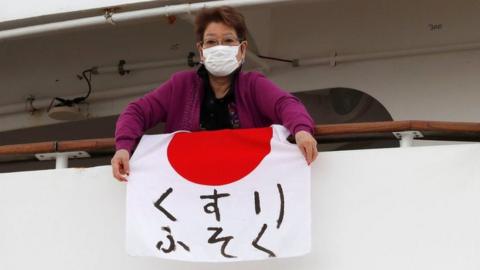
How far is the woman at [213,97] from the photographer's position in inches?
99.2

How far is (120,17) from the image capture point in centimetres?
340

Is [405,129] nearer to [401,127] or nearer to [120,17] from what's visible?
[401,127]

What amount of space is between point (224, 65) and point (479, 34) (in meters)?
1.85

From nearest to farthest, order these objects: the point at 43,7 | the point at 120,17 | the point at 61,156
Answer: the point at 61,156 < the point at 120,17 < the point at 43,7

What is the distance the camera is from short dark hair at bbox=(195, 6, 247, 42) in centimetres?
253

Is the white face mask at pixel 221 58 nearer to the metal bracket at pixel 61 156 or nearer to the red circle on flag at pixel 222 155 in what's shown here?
the red circle on flag at pixel 222 155

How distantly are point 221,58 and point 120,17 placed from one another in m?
1.04

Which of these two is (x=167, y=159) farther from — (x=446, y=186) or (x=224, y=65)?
(x=446, y=186)

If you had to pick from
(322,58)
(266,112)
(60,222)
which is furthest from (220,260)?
(322,58)

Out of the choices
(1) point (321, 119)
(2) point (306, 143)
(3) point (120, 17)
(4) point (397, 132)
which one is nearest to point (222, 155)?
(2) point (306, 143)

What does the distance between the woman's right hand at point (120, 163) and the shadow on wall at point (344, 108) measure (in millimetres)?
2127

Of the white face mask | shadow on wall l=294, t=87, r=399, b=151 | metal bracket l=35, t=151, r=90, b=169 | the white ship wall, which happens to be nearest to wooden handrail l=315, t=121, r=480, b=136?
the white face mask

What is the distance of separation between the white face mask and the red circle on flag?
0.21 metres

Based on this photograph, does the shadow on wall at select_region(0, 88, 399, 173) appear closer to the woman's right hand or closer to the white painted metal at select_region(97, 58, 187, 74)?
the white painted metal at select_region(97, 58, 187, 74)
